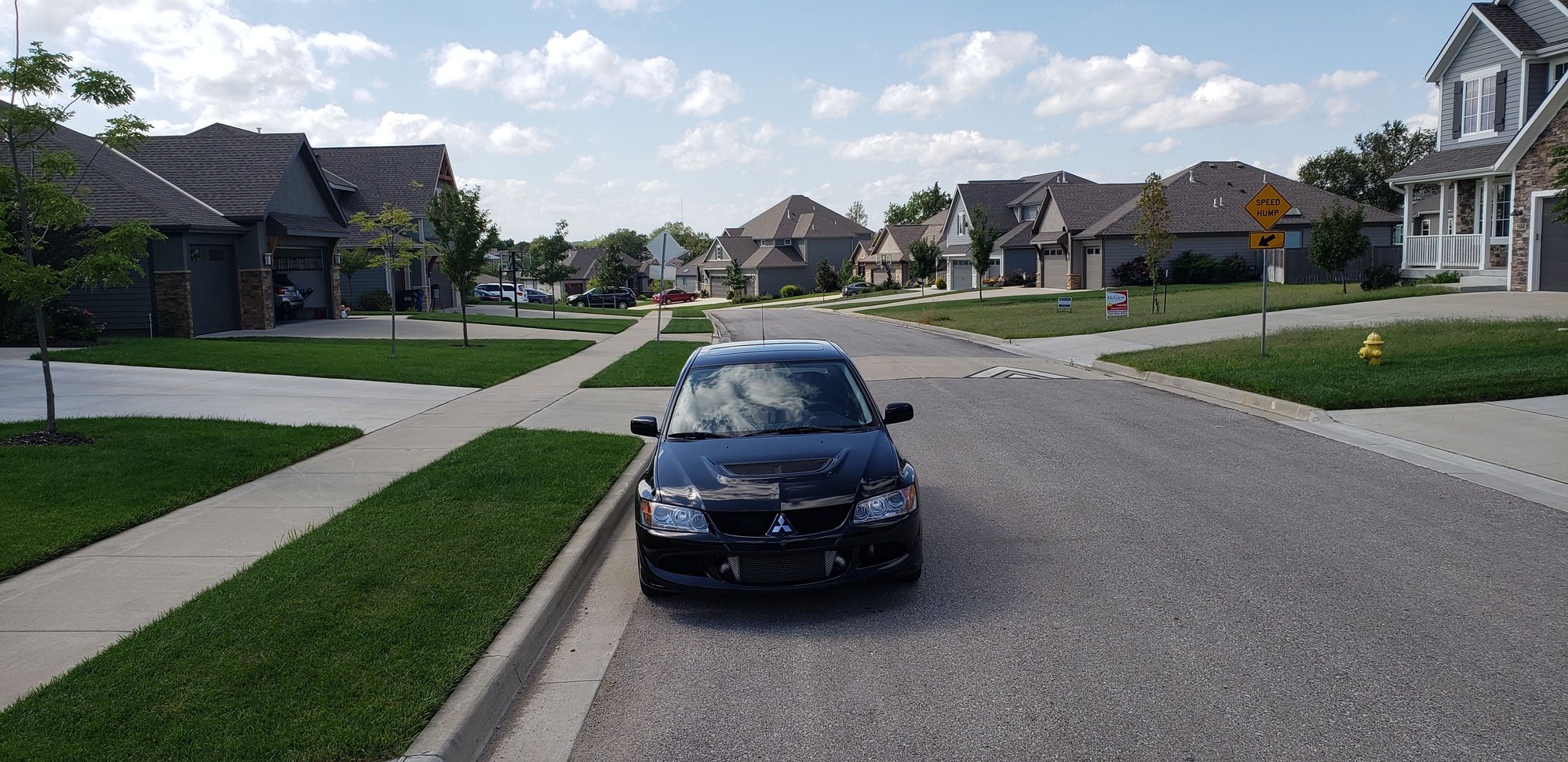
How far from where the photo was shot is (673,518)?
626cm

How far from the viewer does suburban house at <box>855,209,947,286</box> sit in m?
82.1

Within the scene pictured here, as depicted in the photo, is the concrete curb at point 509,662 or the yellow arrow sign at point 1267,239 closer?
the concrete curb at point 509,662

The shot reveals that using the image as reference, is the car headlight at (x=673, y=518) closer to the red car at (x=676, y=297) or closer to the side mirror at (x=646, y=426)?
the side mirror at (x=646, y=426)

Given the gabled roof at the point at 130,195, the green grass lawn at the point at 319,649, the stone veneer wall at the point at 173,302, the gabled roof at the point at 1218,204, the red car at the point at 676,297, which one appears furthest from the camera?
the red car at the point at 676,297

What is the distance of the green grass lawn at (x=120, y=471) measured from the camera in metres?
7.68

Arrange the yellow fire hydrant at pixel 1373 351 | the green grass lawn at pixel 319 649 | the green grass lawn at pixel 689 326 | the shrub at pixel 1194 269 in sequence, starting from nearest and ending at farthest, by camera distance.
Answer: the green grass lawn at pixel 319 649 < the yellow fire hydrant at pixel 1373 351 < the green grass lawn at pixel 689 326 < the shrub at pixel 1194 269

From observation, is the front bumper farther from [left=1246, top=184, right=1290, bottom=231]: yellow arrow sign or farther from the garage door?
the garage door

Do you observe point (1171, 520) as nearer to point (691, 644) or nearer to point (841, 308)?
point (691, 644)

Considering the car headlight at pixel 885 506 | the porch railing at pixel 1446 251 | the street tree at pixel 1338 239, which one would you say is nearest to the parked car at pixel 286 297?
the car headlight at pixel 885 506

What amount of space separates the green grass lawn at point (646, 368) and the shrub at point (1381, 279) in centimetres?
2152

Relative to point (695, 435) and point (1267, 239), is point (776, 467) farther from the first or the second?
point (1267, 239)

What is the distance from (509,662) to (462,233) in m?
22.2

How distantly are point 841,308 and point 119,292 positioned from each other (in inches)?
1431

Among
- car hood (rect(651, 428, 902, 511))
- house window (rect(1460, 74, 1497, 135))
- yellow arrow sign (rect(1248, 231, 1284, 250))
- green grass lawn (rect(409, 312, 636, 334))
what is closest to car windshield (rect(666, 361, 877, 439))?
car hood (rect(651, 428, 902, 511))
